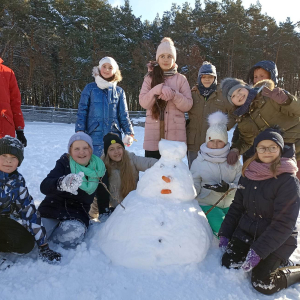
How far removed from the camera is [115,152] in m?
3.08

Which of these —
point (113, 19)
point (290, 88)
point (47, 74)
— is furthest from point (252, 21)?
point (47, 74)

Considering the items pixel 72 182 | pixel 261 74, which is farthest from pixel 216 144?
pixel 72 182

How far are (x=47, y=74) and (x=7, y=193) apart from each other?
69.6 ft

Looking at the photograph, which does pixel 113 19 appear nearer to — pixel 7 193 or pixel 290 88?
pixel 290 88

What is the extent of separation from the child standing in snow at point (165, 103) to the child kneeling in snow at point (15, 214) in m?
1.48

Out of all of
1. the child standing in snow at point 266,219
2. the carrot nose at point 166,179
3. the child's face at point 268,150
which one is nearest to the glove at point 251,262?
the child standing in snow at point 266,219

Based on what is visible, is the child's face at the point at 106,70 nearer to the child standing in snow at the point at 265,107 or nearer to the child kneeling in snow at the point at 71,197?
the child kneeling in snow at the point at 71,197

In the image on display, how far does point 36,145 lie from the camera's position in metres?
8.11

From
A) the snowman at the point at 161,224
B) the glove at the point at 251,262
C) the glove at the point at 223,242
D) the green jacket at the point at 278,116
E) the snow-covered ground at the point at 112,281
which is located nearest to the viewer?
the snow-covered ground at the point at 112,281

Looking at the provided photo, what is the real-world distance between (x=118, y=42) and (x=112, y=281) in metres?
22.5

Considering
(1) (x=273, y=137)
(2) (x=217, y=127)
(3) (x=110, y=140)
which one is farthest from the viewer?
(3) (x=110, y=140)

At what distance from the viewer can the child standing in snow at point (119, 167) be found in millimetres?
3082

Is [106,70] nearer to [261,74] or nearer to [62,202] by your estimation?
[62,202]

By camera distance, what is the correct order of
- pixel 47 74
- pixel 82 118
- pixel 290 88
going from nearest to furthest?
pixel 82 118
pixel 47 74
pixel 290 88
